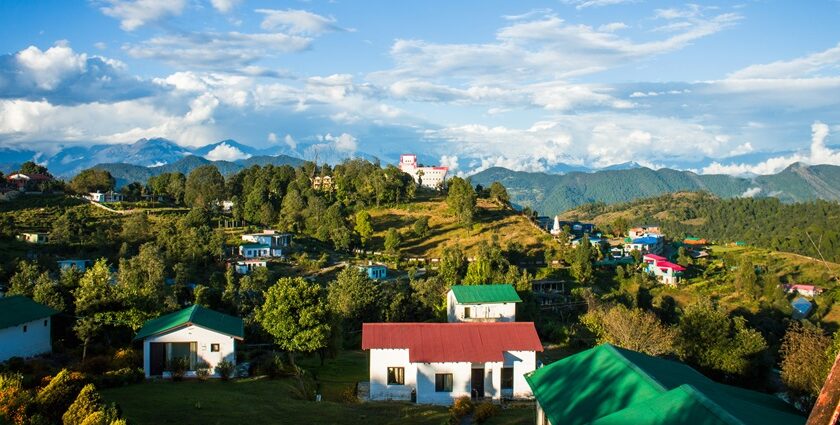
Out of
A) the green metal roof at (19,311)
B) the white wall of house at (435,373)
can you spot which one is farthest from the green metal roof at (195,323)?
the white wall of house at (435,373)

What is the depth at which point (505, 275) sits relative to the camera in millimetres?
51125

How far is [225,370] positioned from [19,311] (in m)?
8.88

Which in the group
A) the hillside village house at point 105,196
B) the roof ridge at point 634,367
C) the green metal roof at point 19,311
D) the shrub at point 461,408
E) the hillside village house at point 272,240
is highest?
the hillside village house at point 105,196

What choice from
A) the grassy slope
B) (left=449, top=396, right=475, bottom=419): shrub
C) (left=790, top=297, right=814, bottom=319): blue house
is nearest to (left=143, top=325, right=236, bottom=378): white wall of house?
(left=449, top=396, right=475, bottom=419): shrub

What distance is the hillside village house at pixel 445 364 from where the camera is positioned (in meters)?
22.7

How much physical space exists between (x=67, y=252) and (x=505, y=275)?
41.0 m

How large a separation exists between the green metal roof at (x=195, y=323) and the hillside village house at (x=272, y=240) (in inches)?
1587

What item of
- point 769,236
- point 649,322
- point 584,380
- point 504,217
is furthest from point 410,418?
point 769,236

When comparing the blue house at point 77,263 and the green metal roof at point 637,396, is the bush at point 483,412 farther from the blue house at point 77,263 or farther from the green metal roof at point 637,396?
the blue house at point 77,263

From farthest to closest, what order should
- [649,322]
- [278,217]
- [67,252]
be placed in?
[278,217], [67,252], [649,322]

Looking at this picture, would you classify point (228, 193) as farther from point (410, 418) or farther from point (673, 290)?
point (410, 418)

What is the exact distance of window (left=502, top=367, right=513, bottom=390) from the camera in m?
23.5

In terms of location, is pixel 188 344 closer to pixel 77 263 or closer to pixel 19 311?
pixel 19 311

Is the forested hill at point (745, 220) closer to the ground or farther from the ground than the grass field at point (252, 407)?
farther from the ground
